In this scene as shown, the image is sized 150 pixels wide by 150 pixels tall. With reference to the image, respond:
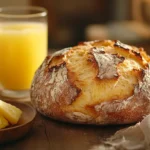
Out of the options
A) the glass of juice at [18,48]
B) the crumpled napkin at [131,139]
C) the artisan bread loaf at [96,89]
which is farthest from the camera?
the glass of juice at [18,48]

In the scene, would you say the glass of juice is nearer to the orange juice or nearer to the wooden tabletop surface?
the orange juice

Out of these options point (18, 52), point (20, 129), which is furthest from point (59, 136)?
point (18, 52)

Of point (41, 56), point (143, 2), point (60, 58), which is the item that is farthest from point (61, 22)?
point (60, 58)

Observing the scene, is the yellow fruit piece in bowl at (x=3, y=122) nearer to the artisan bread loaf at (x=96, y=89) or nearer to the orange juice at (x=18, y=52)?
the artisan bread loaf at (x=96, y=89)

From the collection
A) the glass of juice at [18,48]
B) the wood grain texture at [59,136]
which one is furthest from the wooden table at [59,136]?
the glass of juice at [18,48]

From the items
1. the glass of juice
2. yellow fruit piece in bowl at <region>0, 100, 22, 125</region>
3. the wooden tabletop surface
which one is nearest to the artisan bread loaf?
the wooden tabletop surface

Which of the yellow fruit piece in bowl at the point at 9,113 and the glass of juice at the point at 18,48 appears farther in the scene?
the glass of juice at the point at 18,48

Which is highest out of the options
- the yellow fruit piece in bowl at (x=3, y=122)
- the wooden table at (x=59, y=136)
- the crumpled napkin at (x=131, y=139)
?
the yellow fruit piece in bowl at (x=3, y=122)

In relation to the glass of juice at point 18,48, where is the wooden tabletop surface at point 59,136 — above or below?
below
